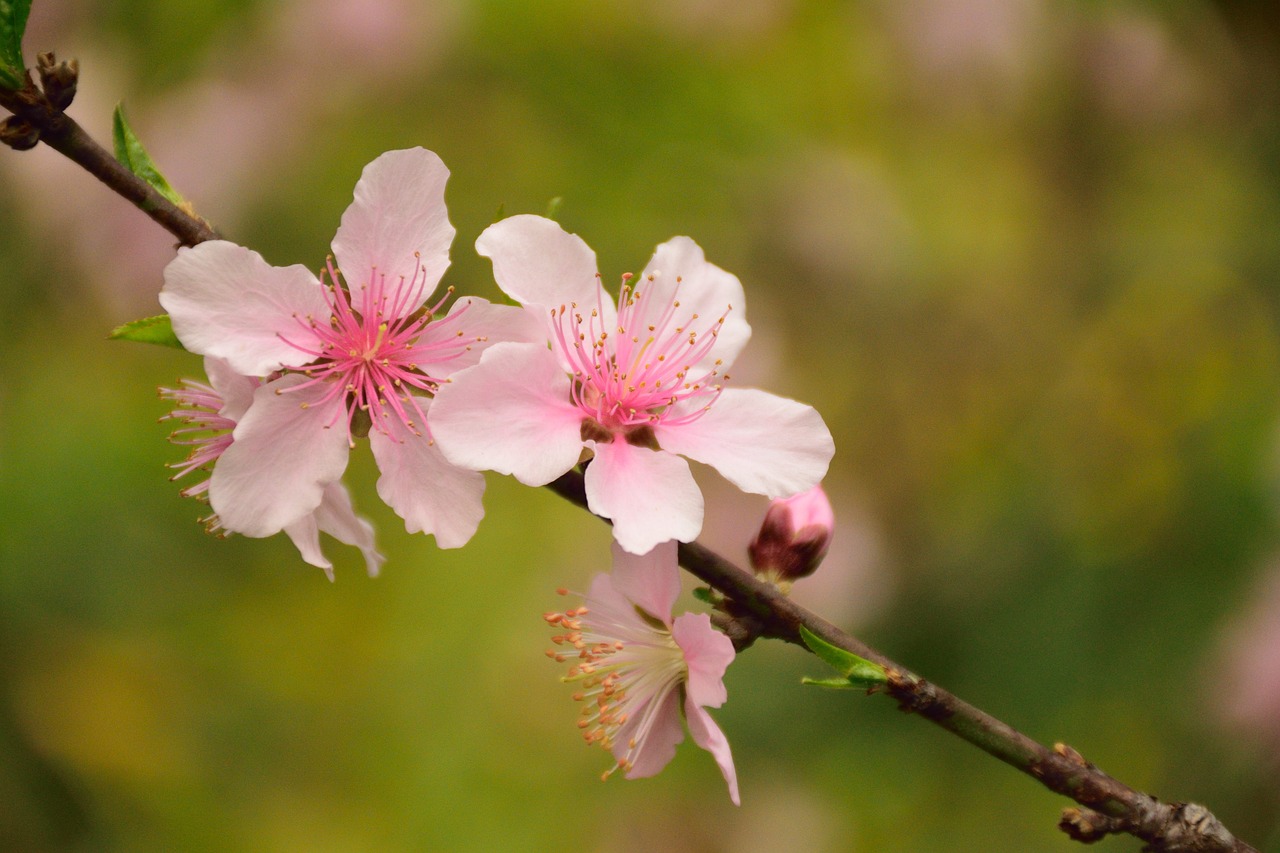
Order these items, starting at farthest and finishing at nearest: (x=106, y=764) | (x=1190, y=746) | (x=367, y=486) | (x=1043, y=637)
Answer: (x=367, y=486) < (x=106, y=764) < (x=1043, y=637) < (x=1190, y=746)

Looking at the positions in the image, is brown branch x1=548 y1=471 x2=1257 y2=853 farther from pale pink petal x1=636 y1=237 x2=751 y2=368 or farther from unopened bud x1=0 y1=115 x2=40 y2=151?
unopened bud x1=0 y1=115 x2=40 y2=151

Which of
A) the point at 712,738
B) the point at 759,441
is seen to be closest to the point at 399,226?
the point at 759,441

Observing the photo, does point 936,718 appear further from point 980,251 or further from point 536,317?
point 980,251

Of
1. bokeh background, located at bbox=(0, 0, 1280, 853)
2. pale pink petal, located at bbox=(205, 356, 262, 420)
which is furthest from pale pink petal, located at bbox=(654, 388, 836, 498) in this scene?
bokeh background, located at bbox=(0, 0, 1280, 853)

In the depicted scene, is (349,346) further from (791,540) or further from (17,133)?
(791,540)

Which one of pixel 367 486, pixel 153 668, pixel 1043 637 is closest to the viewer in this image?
pixel 1043 637

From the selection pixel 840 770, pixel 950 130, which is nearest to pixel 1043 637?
pixel 840 770

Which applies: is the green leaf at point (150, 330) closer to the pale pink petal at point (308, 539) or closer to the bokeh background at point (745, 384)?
the pale pink petal at point (308, 539)
